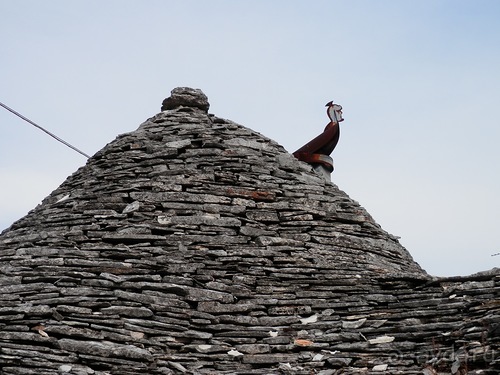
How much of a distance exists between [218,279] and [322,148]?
4.14m

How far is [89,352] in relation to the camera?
7715mm

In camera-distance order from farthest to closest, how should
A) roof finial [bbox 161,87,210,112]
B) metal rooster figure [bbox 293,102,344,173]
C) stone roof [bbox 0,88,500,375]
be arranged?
metal rooster figure [bbox 293,102,344,173]
roof finial [bbox 161,87,210,112]
stone roof [bbox 0,88,500,375]

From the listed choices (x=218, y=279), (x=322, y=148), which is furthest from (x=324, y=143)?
(x=218, y=279)

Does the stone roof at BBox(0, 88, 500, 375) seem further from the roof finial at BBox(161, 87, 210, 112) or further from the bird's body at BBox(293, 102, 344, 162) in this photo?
the bird's body at BBox(293, 102, 344, 162)

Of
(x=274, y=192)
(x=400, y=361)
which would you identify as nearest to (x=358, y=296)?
(x=400, y=361)

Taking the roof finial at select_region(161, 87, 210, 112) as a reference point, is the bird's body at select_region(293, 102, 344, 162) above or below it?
below

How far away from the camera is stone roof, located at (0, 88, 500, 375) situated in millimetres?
7824

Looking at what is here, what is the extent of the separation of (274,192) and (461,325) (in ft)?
9.90

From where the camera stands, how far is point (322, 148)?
41.2 ft

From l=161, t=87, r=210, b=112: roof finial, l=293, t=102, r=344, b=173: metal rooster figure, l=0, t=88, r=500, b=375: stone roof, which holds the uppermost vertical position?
l=161, t=87, r=210, b=112: roof finial

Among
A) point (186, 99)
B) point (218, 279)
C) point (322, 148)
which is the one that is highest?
point (186, 99)

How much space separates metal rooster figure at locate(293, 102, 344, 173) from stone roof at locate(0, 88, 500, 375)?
135cm

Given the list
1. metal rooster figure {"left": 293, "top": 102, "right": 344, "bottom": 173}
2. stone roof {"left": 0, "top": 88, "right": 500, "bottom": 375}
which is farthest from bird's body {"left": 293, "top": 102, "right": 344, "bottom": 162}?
stone roof {"left": 0, "top": 88, "right": 500, "bottom": 375}

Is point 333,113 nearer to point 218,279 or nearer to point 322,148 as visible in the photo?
point 322,148
